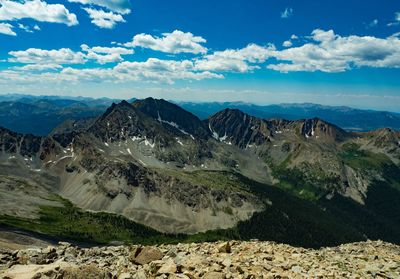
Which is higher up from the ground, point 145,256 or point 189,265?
point 189,265

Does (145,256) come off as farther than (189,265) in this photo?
Yes

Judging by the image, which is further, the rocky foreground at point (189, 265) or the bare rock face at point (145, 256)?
the bare rock face at point (145, 256)

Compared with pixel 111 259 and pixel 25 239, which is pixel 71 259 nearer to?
pixel 111 259

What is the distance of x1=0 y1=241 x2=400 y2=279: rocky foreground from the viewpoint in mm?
31000

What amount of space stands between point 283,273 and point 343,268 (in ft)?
39.6

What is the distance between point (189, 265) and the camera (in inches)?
1326

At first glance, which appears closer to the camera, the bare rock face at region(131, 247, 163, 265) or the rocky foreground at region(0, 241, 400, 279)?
the rocky foreground at region(0, 241, 400, 279)

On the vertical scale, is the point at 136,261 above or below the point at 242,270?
below

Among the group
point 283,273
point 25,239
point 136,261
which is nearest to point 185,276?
point 283,273

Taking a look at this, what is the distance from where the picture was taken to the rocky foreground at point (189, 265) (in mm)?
31000

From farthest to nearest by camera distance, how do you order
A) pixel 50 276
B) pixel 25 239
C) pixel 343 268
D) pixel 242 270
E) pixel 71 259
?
pixel 25 239
pixel 71 259
pixel 343 268
pixel 242 270
pixel 50 276

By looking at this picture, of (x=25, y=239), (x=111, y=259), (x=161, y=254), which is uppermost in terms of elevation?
(x=161, y=254)

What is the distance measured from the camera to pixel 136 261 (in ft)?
133

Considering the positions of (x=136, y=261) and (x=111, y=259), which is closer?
(x=136, y=261)
